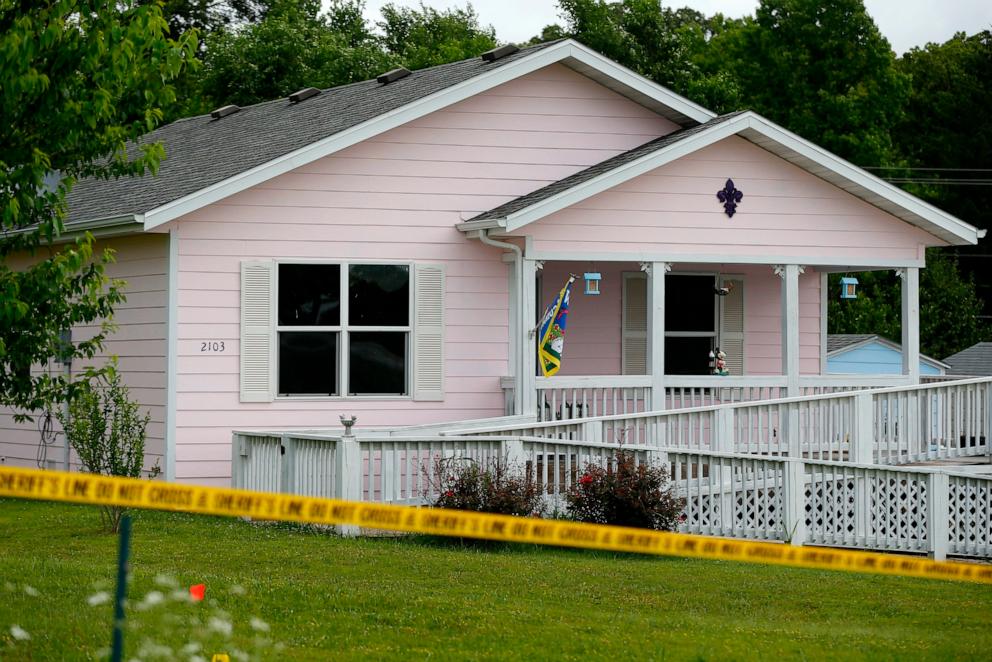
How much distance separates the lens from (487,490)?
1469cm

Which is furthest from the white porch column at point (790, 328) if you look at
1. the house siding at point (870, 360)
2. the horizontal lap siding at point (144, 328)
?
the house siding at point (870, 360)

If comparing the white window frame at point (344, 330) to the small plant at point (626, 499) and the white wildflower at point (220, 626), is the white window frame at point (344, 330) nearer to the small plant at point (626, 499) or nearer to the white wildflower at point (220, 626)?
the small plant at point (626, 499)

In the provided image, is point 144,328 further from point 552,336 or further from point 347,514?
point 347,514

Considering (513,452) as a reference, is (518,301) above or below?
above

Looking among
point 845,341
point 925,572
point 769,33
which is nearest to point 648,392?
point 925,572

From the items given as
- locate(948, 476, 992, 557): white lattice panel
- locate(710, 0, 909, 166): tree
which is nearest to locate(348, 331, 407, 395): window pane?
locate(948, 476, 992, 557): white lattice panel

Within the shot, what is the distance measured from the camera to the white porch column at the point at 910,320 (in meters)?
20.1

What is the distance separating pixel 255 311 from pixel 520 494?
4900 millimetres

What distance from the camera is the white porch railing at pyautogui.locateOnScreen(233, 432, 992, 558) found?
15352 mm

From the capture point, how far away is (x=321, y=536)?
14883mm

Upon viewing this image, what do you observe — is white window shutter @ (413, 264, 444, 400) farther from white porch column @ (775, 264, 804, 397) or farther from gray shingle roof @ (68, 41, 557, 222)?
white porch column @ (775, 264, 804, 397)

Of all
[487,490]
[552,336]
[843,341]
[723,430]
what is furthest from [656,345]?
[843,341]

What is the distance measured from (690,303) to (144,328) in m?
7.84

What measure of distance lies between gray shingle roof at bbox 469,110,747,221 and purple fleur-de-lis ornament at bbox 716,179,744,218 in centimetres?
81
